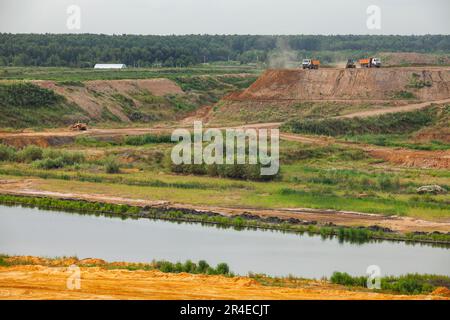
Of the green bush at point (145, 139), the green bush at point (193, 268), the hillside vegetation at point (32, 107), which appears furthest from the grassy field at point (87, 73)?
the green bush at point (193, 268)

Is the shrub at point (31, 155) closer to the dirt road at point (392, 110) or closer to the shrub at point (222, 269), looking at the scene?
the dirt road at point (392, 110)

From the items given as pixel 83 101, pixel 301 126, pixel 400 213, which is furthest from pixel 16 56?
pixel 400 213

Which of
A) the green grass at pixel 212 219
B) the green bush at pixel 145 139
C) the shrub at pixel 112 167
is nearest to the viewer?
the green grass at pixel 212 219

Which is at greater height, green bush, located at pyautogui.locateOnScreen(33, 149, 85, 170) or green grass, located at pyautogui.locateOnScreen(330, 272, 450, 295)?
green bush, located at pyautogui.locateOnScreen(33, 149, 85, 170)

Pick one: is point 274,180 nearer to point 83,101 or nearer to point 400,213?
point 400,213

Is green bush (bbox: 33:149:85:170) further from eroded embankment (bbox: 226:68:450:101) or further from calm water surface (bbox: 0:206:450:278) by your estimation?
eroded embankment (bbox: 226:68:450:101)

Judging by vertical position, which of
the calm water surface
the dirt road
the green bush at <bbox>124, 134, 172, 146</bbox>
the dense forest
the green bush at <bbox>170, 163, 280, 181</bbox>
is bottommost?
the calm water surface

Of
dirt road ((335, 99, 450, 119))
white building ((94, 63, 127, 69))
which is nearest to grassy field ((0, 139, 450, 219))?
dirt road ((335, 99, 450, 119))
